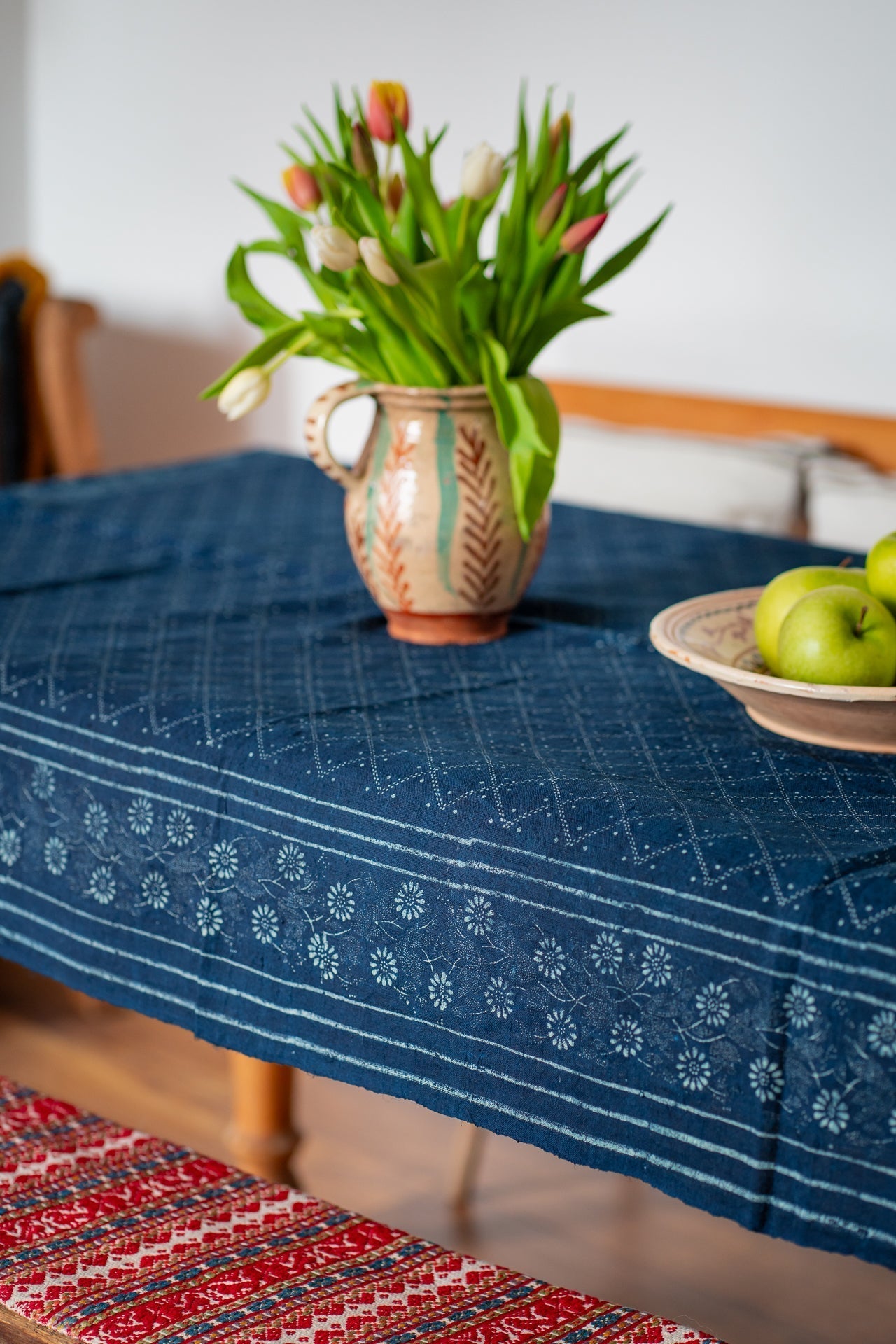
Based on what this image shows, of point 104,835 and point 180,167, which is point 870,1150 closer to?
point 104,835

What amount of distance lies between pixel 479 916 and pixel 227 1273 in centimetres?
26

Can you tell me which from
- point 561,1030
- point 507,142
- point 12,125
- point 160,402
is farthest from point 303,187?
point 12,125

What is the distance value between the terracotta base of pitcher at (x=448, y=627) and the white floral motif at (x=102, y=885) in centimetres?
36

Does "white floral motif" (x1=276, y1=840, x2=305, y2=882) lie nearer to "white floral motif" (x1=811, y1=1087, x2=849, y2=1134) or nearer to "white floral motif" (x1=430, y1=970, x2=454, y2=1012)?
"white floral motif" (x1=430, y1=970, x2=454, y2=1012)

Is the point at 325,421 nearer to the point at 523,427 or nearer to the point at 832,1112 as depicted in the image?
the point at 523,427

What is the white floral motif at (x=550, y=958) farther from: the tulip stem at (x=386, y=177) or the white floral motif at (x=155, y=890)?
the tulip stem at (x=386, y=177)

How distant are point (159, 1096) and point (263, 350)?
3.80 ft

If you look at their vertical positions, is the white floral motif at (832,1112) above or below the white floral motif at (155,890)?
above

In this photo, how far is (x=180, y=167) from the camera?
12.4ft

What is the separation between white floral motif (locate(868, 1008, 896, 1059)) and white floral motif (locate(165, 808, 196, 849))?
464mm

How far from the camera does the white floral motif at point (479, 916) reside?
82 cm

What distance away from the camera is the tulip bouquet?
113cm

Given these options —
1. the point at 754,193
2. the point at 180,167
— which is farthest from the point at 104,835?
the point at 180,167

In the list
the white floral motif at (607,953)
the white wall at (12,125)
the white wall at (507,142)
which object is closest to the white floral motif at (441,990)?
the white floral motif at (607,953)
